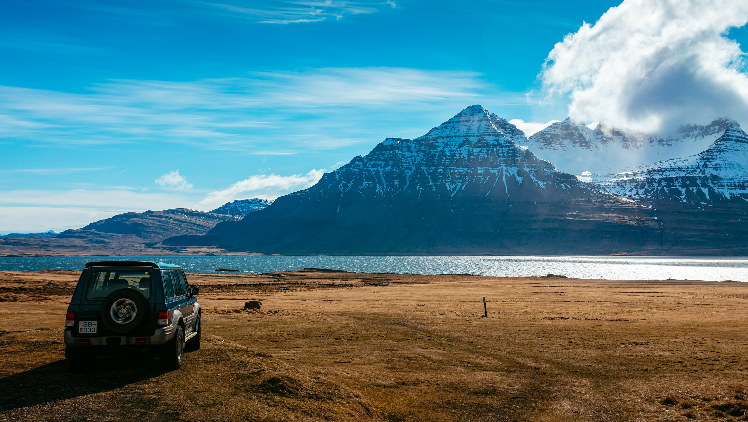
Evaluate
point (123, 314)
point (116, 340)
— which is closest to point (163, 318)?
point (123, 314)

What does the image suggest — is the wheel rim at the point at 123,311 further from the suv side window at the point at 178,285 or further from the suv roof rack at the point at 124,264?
the suv side window at the point at 178,285

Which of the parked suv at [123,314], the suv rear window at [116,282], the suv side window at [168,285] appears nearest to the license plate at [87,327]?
the parked suv at [123,314]

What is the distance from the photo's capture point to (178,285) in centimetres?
1800

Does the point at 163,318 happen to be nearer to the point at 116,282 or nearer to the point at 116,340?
the point at 116,340

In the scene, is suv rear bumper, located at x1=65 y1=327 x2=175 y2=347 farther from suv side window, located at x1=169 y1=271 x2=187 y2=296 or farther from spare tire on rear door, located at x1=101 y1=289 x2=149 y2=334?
suv side window, located at x1=169 y1=271 x2=187 y2=296

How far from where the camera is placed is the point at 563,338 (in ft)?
92.4

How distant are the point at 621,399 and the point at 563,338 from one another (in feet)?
39.7

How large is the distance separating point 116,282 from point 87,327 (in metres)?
1.70

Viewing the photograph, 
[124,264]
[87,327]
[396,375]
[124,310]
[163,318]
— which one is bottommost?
[396,375]

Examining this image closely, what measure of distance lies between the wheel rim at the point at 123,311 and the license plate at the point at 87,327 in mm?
675

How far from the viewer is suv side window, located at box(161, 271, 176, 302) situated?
52.7 feet

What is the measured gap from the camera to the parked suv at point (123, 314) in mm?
15062

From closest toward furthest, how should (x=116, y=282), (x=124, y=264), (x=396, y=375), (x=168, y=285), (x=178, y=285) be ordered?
1. (x=124, y=264)
2. (x=116, y=282)
3. (x=168, y=285)
4. (x=178, y=285)
5. (x=396, y=375)

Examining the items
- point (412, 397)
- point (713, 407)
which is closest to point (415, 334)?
point (412, 397)
